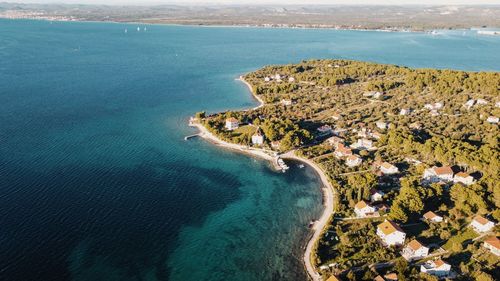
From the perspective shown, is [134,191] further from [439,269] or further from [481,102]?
[481,102]

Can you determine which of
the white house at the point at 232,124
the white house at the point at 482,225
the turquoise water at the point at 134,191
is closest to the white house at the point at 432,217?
the white house at the point at 482,225

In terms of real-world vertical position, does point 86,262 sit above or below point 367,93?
below

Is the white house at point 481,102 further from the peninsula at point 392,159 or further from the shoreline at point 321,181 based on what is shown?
the shoreline at point 321,181

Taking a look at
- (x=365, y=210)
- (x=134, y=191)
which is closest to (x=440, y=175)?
(x=365, y=210)

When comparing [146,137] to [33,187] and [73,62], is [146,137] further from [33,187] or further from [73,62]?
[73,62]

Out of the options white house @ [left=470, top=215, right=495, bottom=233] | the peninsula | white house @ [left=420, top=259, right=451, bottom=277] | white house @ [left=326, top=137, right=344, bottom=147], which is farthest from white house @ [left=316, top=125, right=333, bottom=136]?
white house @ [left=420, top=259, right=451, bottom=277]

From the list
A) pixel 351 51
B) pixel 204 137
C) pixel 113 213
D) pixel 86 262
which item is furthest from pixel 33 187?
pixel 351 51
